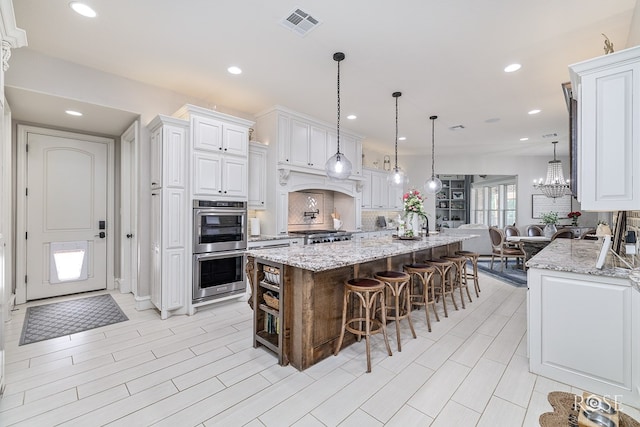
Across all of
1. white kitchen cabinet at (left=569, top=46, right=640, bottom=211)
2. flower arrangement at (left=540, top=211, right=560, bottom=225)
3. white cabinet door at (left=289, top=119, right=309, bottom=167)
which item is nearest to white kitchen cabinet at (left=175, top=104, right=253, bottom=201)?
white cabinet door at (left=289, top=119, right=309, bottom=167)

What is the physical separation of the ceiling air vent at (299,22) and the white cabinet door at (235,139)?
1.73m

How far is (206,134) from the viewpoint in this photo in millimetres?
3787

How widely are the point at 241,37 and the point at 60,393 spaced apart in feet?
10.8

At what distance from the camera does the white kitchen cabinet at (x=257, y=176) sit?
4.61m

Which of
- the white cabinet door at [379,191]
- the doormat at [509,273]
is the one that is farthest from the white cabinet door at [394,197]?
the doormat at [509,273]

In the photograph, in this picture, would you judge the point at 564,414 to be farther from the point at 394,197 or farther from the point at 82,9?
the point at 394,197

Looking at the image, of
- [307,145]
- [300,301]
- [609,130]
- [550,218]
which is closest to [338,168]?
[300,301]

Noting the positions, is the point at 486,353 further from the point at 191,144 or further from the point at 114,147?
the point at 114,147

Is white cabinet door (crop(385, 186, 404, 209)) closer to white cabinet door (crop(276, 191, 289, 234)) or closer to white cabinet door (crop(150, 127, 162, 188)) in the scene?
white cabinet door (crop(276, 191, 289, 234))

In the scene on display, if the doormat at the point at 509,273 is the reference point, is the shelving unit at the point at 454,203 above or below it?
above

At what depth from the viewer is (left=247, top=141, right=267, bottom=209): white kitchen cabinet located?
4605 mm

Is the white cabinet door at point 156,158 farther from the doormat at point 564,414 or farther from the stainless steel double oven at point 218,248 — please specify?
the doormat at point 564,414

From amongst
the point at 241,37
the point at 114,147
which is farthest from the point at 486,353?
the point at 114,147

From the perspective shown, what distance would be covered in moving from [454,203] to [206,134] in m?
9.04
